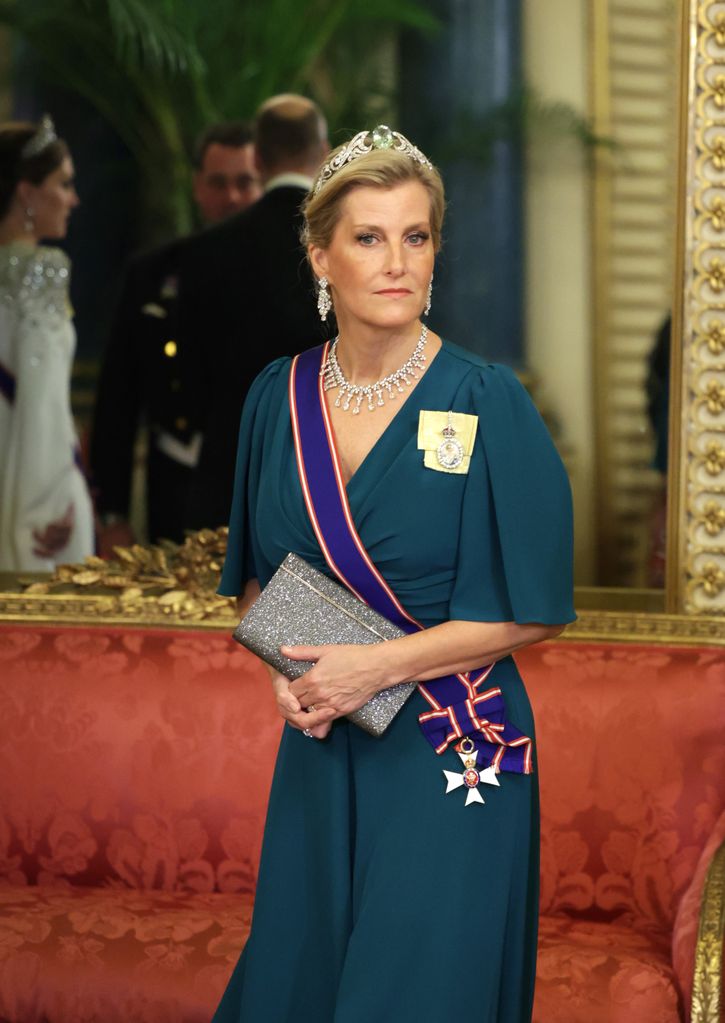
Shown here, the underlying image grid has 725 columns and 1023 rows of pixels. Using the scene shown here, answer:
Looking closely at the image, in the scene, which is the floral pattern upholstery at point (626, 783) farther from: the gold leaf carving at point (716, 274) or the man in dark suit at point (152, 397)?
the man in dark suit at point (152, 397)

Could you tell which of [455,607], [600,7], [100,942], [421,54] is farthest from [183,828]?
[600,7]

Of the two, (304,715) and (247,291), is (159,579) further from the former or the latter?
(304,715)

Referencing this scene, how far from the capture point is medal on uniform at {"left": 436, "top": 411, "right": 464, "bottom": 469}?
5.98ft

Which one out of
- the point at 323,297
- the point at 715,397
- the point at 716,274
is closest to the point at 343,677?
the point at 323,297

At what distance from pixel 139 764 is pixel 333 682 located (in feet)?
5.39

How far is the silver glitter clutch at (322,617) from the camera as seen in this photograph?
72.8 inches

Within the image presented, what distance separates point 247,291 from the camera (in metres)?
3.67

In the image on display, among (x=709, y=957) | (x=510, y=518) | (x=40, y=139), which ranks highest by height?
(x=40, y=139)

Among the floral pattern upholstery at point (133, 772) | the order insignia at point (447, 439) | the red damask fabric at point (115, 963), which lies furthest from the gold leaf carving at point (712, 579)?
the order insignia at point (447, 439)

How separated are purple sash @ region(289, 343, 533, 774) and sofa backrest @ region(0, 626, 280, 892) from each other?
1.49 metres

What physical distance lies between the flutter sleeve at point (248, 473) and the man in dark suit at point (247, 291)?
1535 mm

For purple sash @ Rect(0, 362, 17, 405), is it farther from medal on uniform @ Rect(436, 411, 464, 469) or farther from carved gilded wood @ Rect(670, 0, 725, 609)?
medal on uniform @ Rect(436, 411, 464, 469)

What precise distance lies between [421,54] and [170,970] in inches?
91.7

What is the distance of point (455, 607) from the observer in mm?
1846
